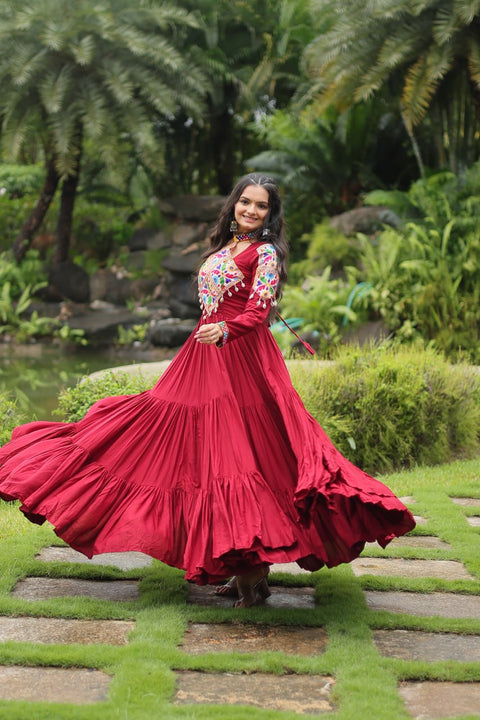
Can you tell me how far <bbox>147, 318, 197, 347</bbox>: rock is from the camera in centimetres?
1441

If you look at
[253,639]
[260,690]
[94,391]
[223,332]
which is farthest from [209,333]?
[94,391]

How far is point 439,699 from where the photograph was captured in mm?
2715

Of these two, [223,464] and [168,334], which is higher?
[223,464]

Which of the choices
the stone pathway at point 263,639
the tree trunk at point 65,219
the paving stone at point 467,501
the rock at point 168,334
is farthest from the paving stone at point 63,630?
the tree trunk at point 65,219

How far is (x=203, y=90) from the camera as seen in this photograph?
15.7 meters

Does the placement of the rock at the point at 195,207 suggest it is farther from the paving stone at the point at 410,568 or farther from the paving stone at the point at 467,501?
the paving stone at the point at 410,568

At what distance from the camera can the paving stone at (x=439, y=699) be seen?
8.58 feet

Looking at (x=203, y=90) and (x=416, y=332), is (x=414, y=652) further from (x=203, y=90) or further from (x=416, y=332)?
(x=203, y=90)

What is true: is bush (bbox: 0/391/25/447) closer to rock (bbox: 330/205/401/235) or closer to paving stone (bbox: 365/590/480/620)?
paving stone (bbox: 365/590/480/620)

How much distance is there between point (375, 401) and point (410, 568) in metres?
2.66

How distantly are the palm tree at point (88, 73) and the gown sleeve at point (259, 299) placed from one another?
1143cm

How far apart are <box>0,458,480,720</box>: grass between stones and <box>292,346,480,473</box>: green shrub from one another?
199 centimetres

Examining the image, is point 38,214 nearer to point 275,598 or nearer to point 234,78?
point 234,78

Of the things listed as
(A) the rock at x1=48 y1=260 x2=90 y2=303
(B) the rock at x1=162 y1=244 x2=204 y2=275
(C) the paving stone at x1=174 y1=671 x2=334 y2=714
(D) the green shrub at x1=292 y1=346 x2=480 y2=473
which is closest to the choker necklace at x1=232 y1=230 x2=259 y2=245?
(C) the paving stone at x1=174 y1=671 x2=334 y2=714
